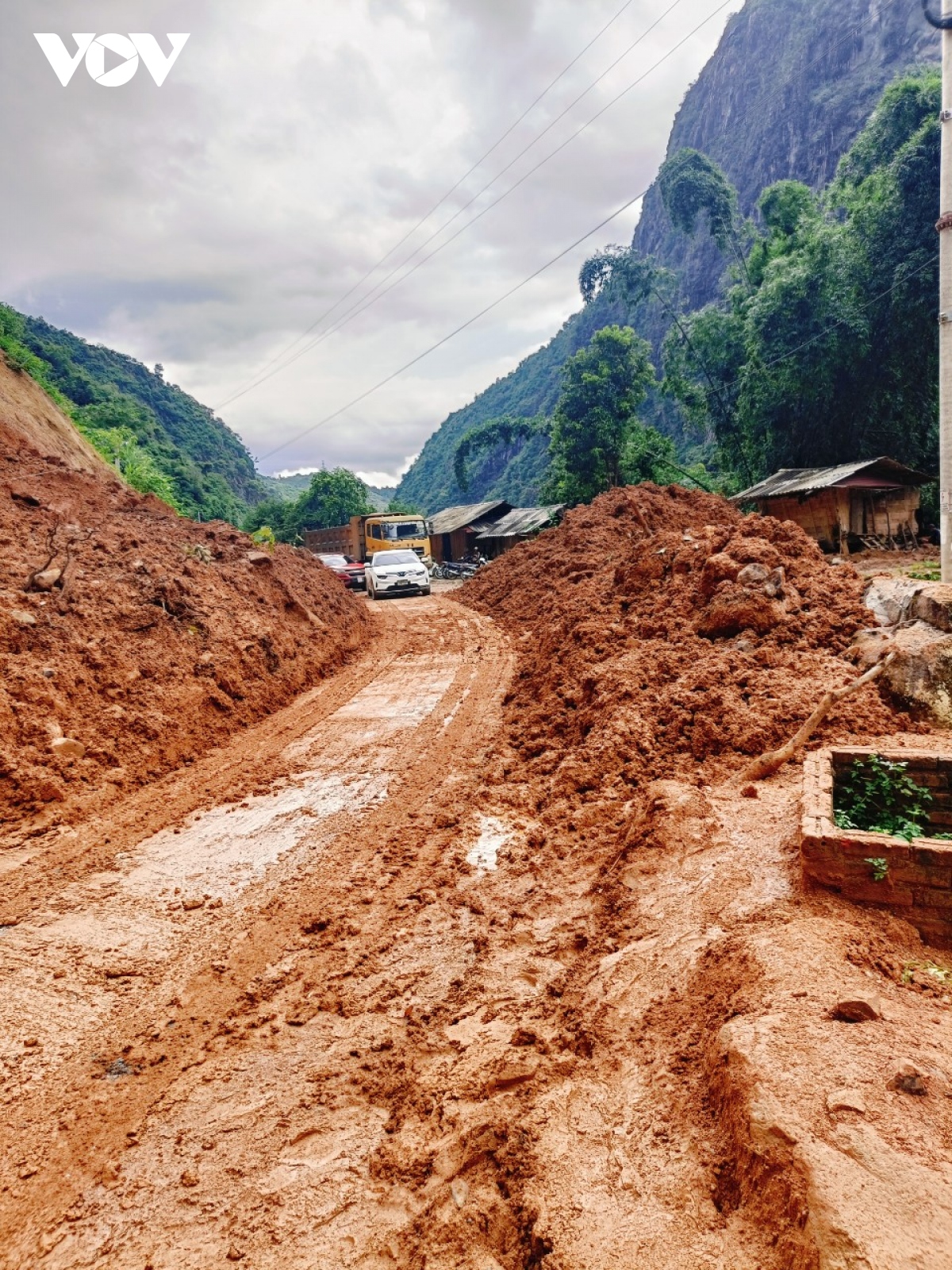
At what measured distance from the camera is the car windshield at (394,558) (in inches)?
904

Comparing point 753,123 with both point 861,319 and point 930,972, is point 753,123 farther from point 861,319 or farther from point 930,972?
point 930,972

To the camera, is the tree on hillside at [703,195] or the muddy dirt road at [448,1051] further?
the tree on hillside at [703,195]

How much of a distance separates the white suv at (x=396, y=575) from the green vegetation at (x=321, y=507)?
35.2 meters

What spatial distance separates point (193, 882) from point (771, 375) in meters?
24.9

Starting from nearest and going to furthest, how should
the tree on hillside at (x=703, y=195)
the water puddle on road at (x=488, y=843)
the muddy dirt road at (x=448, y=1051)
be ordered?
the muddy dirt road at (x=448, y=1051) → the water puddle on road at (x=488, y=843) → the tree on hillside at (x=703, y=195)

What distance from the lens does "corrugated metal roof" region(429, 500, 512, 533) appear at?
43672 mm

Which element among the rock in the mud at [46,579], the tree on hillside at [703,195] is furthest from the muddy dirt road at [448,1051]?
the tree on hillside at [703,195]

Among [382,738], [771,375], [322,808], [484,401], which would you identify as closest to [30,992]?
[322,808]

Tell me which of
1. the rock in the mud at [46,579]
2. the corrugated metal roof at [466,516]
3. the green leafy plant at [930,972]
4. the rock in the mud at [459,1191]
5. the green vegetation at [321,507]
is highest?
the green vegetation at [321,507]

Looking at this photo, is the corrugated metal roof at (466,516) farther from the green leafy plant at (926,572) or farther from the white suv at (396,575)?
the green leafy plant at (926,572)

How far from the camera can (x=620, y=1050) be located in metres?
3.00

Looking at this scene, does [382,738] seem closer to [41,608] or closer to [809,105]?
[41,608]

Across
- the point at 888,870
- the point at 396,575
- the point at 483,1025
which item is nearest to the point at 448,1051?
the point at 483,1025

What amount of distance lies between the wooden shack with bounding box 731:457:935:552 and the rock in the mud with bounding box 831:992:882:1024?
19122 millimetres
